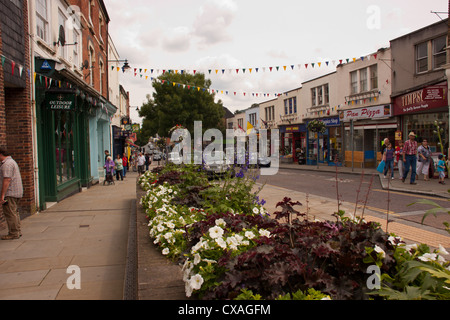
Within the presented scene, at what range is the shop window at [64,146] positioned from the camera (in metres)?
11.0

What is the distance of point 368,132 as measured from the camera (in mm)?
23844

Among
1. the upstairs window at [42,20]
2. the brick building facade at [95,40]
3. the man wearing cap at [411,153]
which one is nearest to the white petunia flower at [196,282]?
the upstairs window at [42,20]

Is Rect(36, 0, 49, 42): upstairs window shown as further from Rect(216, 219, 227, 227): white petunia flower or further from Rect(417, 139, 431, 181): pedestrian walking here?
Rect(417, 139, 431, 181): pedestrian walking

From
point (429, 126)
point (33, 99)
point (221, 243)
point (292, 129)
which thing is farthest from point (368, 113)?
point (221, 243)

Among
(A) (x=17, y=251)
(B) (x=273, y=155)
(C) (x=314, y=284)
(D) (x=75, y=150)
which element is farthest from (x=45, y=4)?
(B) (x=273, y=155)

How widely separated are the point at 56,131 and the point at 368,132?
20116 mm

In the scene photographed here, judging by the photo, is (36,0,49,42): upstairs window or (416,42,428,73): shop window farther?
(416,42,428,73): shop window

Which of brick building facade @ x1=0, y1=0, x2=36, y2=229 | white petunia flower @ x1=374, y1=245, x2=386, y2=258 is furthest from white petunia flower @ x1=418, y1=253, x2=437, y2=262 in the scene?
brick building facade @ x1=0, y1=0, x2=36, y2=229

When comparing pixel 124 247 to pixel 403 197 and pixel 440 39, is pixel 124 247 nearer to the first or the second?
pixel 403 197

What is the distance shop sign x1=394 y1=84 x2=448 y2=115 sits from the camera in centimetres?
1541

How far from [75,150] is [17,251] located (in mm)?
8689

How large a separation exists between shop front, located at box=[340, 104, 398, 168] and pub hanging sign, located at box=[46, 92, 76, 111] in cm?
1628

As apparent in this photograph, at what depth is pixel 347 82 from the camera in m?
25.5

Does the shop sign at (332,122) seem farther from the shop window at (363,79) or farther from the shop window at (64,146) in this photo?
the shop window at (64,146)
